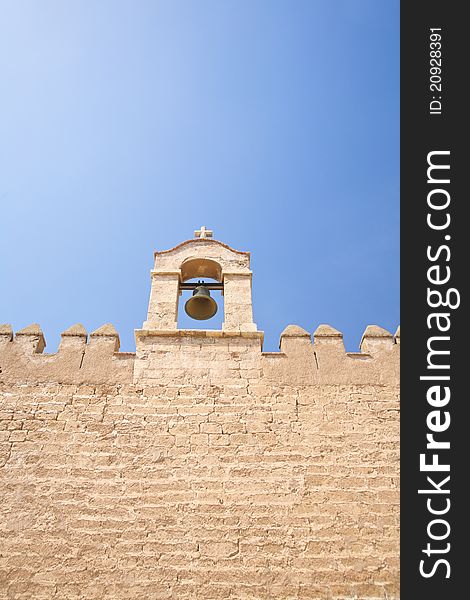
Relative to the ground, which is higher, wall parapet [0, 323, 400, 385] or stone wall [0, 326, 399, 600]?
wall parapet [0, 323, 400, 385]

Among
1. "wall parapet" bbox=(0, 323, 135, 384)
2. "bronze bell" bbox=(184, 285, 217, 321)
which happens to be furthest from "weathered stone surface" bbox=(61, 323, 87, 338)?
"bronze bell" bbox=(184, 285, 217, 321)

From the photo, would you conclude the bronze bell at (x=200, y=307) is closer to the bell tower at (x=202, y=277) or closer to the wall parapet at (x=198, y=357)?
the bell tower at (x=202, y=277)

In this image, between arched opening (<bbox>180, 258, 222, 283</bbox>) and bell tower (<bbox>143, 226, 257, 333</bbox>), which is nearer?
bell tower (<bbox>143, 226, 257, 333</bbox>)

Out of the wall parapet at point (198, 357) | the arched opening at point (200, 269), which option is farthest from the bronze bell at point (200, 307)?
the wall parapet at point (198, 357)

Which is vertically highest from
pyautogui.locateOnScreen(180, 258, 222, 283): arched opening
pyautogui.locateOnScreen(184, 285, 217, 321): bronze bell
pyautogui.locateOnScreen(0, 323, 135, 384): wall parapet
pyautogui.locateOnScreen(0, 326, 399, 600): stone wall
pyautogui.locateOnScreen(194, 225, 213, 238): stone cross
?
pyautogui.locateOnScreen(194, 225, 213, 238): stone cross

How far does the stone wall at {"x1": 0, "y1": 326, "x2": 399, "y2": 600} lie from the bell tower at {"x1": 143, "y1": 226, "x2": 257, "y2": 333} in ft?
0.92

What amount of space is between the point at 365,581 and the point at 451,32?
211 inches

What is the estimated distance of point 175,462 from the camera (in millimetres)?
5281

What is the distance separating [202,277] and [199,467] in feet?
10.2

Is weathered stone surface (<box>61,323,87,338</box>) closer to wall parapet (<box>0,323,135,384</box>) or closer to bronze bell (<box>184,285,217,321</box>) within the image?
wall parapet (<box>0,323,135,384</box>)

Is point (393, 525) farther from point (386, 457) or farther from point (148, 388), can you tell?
point (148, 388)

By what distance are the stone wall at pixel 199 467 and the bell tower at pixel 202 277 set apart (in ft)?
0.92

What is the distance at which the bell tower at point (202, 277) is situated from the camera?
656cm

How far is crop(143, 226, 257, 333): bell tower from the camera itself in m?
6.56
